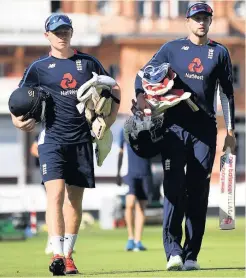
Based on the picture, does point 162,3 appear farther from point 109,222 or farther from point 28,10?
point 109,222

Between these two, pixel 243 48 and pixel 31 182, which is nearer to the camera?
pixel 31 182

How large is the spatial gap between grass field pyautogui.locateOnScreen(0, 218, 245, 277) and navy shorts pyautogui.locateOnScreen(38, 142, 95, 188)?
2.86 feet

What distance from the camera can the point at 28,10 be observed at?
56406mm

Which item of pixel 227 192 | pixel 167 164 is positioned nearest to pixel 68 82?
pixel 167 164

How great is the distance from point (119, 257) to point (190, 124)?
496 cm

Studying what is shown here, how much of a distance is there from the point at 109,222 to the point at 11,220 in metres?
6.51

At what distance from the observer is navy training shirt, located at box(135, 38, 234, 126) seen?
1220 cm

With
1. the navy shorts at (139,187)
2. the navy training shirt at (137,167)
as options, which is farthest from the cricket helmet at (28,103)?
the navy training shirt at (137,167)

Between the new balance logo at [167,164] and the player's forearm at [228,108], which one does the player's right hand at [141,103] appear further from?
the player's forearm at [228,108]

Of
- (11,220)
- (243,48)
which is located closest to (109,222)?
(11,220)

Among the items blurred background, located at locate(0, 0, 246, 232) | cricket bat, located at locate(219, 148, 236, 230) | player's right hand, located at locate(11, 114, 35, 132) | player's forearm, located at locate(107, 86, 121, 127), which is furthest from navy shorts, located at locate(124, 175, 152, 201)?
blurred background, located at locate(0, 0, 246, 232)

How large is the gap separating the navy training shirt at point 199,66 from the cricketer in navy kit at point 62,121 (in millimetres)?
664

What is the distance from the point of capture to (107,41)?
2314 inches

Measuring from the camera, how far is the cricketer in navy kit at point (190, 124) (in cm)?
1221
